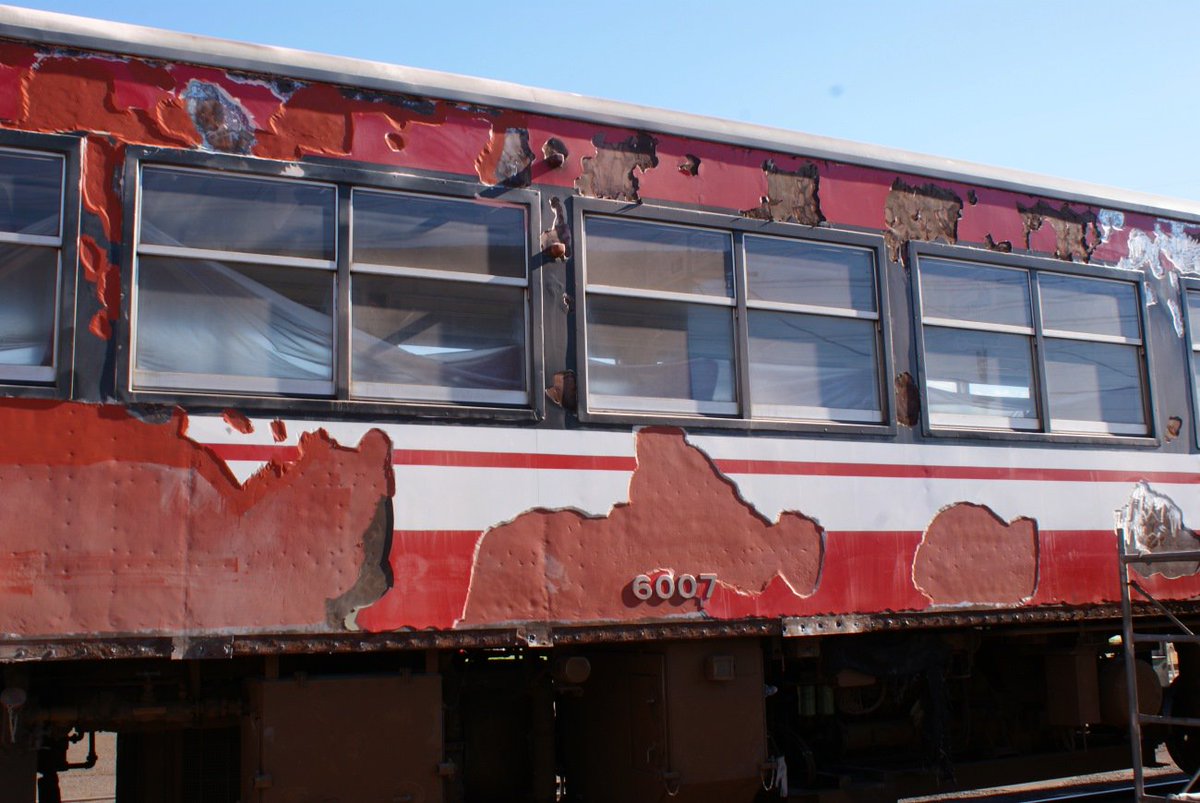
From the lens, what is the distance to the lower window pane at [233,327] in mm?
4590

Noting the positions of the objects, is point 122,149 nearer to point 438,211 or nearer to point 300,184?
point 300,184

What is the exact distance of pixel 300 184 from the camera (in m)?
4.87

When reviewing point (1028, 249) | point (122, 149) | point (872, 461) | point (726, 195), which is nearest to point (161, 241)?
point (122, 149)

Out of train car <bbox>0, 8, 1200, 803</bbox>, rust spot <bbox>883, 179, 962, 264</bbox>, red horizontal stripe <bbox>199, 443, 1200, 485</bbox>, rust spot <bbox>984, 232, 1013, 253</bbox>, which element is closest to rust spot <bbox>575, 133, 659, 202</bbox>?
train car <bbox>0, 8, 1200, 803</bbox>

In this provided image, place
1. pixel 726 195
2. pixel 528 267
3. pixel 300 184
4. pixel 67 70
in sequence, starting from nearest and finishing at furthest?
pixel 67 70, pixel 300 184, pixel 528 267, pixel 726 195

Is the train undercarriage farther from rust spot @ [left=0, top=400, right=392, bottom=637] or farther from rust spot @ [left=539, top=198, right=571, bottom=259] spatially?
rust spot @ [left=539, top=198, right=571, bottom=259]

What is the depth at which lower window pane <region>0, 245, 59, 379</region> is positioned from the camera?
439cm

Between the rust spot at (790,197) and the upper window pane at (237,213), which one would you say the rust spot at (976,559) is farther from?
the upper window pane at (237,213)

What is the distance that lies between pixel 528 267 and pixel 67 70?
2060 millimetres

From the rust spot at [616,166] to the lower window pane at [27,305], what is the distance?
2342 millimetres

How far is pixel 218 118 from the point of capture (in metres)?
4.75

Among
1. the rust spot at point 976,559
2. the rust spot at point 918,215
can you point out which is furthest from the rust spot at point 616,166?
the rust spot at point 976,559

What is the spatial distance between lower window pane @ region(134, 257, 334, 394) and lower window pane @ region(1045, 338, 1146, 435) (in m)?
4.21

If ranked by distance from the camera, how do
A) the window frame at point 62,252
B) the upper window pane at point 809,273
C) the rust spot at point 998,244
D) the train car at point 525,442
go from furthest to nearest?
1. the rust spot at point 998,244
2. the upper window pane at point 809,273
3. the train car at point 525,442
4. the window frame at point 62,252
